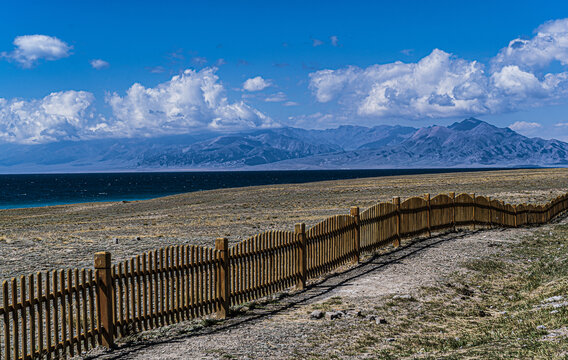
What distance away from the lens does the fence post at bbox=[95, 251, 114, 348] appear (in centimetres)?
823

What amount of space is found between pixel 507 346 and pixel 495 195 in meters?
34.6

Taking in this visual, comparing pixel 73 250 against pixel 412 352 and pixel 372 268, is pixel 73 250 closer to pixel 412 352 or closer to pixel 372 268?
pixel 372 268

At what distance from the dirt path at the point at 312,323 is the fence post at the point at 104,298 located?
0.26m

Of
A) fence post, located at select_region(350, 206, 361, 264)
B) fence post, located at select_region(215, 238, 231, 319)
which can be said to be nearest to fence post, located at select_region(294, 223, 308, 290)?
fence post, located at select_region(215, 238, 231, 319)

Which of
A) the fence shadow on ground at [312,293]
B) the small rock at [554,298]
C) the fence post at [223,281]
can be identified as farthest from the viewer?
the fence post at [223,281]

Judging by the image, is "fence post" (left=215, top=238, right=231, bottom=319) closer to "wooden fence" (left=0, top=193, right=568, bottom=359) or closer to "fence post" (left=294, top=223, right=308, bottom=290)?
"wooden fence" (left=0, top=193, right=568, bottom=359)

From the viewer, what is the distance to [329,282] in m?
13.0

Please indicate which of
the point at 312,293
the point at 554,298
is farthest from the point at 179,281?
the point at 554,298

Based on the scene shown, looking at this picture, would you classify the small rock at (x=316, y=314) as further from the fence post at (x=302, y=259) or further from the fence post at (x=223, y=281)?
the fence post at (x=302, y=259)

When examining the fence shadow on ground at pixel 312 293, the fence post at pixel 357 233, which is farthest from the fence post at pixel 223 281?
the fence post at pixel 357 233

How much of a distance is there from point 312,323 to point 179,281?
2541 millimetres

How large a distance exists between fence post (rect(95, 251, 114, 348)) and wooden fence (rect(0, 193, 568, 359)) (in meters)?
0.02

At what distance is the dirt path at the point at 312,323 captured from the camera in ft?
26.9

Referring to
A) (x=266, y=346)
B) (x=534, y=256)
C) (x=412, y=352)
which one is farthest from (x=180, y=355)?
(x=534, y=256)
